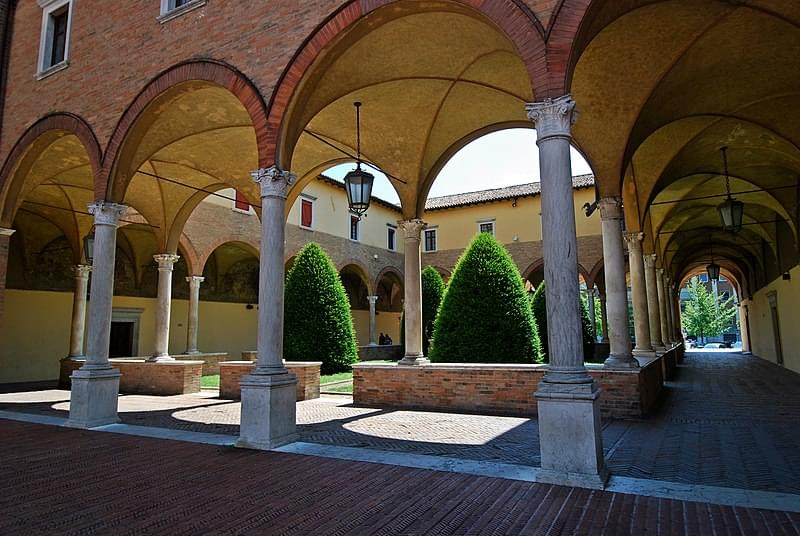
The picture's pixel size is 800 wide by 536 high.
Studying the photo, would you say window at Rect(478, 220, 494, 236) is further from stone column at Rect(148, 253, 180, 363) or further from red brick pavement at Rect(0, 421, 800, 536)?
red brick pavement at Rect(0, 421, 800, 536)

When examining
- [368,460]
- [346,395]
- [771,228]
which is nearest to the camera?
[368,460]

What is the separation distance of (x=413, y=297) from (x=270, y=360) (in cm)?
406

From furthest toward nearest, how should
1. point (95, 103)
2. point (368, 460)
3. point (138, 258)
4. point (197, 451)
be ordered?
point (138, 258)
point (95, 103)
point (197, 451)
point (368, 460)

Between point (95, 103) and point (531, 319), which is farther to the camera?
point (531, 319)

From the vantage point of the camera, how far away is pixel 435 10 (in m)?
6.64

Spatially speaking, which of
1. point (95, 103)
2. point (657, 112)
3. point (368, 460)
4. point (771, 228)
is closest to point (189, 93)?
point (95, 103)

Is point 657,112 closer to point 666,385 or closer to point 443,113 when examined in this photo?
point 443,113

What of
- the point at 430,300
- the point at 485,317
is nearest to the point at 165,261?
the point at 485,317

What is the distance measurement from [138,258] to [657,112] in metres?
18.3

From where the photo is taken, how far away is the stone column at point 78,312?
15.7 m

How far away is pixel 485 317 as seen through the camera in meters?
12.1

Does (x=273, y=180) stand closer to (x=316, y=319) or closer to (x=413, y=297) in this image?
(x=413, y=297)

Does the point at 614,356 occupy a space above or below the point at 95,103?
below

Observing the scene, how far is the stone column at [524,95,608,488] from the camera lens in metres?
4.80
